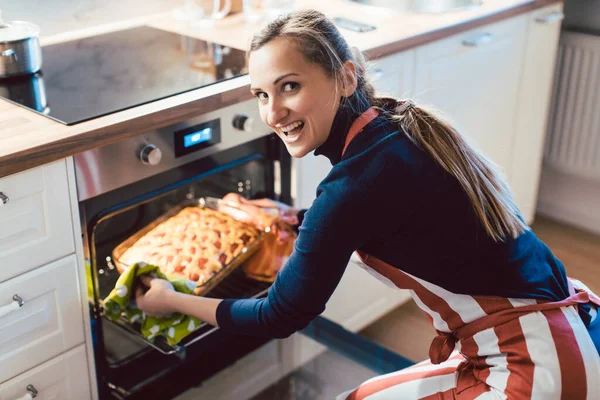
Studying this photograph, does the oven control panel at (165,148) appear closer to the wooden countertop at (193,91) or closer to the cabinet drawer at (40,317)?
the wooden countertop at (193,91)

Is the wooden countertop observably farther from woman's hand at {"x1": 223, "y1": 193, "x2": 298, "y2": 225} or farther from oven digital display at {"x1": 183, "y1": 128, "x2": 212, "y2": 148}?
woman's hand at {"x1": 223, "y1": 193, "x2": 298, "y2": 225}

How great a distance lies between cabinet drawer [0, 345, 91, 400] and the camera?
144 cm

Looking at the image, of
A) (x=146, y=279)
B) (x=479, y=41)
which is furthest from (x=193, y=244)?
(x=479, y=41)

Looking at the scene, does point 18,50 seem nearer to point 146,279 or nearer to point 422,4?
point 146,279

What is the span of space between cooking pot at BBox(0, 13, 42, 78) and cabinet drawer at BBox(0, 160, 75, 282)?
1.38 feet

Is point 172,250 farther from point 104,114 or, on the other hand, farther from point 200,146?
point 104,114

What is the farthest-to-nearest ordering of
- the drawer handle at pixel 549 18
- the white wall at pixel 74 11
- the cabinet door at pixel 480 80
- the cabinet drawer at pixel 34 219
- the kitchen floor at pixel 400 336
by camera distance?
the drawer handle at pixel 549 18
the cabinet door at pixel 480 80
the kitchen floor at pixel 400 336
the white wall at pixel 74 11
the cabinet drawer at pixel 34 219

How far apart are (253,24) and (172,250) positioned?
0.77 metres

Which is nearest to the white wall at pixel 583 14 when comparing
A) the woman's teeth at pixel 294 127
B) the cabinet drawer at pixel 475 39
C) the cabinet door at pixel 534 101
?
the cabinet door at pixel 534 101

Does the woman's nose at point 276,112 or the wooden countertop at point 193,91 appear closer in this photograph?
the woman's nose at point 276,112

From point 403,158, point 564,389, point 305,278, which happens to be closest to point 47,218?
point 305,278

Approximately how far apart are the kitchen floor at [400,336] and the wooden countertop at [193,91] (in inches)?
31.7

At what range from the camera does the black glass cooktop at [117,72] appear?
1.54 meters

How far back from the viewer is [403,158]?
121 cm
